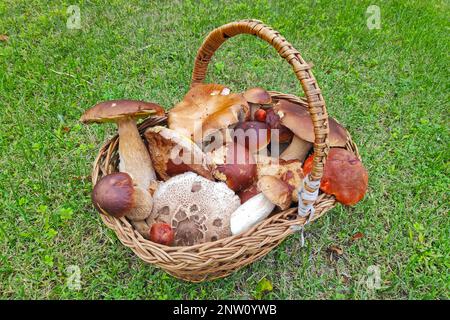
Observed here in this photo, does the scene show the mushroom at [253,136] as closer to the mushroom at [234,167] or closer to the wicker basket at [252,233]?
the mushroom at [234,167]

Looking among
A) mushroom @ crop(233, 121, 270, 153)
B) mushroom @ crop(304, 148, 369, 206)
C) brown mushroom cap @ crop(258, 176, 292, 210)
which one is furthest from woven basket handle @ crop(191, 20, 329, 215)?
mushroom @ crop(233, 121, 270, 153)

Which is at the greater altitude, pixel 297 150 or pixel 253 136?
pixel 253 136

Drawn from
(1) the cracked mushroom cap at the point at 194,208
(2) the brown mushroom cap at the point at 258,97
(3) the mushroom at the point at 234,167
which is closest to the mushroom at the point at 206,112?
(2) the brown mushroom cap at the point at 258,97

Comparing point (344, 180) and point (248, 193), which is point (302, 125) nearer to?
point (344, 180)

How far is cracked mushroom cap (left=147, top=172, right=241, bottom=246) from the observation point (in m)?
1.98

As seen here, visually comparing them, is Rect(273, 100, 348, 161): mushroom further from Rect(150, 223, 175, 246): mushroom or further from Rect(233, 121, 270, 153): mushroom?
Rect(150, 223, 175, 246): mushroom

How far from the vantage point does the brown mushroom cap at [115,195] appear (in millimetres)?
1850

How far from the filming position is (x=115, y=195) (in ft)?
6.08

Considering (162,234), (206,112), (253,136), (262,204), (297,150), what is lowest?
(162,234)

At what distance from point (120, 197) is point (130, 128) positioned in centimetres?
46

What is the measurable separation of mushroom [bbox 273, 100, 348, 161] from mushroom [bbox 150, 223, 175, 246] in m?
0.88

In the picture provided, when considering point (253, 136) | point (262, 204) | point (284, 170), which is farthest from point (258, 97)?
point (262, 204)

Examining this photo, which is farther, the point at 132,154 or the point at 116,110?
the point at 132,154

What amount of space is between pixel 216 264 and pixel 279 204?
449 mm
